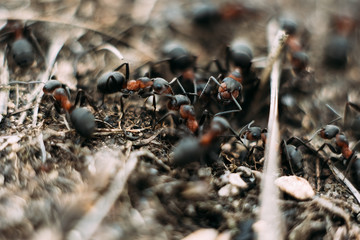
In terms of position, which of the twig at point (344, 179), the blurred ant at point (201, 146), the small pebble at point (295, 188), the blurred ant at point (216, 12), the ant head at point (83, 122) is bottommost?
the twig at point (344, 179)

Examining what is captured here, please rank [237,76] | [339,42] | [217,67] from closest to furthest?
1. [237,76]
2. [217,67]
3. [339,42]

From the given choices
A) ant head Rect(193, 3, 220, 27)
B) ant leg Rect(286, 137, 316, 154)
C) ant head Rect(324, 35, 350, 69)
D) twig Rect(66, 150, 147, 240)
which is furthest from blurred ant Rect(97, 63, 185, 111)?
ant head Rect(324, 35, 350, 69)

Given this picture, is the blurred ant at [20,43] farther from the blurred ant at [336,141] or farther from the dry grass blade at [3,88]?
the blurred ant at [336,141]

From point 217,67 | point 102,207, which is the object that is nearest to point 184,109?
point 217,67

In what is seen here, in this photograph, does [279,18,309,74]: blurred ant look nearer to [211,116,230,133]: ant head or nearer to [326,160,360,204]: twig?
[326,160,360,204]: twig

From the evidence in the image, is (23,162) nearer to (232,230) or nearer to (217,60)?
(232,230)

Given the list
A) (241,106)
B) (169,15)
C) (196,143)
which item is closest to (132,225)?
(196,143)

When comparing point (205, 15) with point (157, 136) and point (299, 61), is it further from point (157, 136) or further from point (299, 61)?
point (157, 136)

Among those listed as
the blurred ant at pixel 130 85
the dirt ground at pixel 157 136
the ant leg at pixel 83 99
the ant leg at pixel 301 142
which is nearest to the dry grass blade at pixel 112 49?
the dirt ground at pixel 157 136
